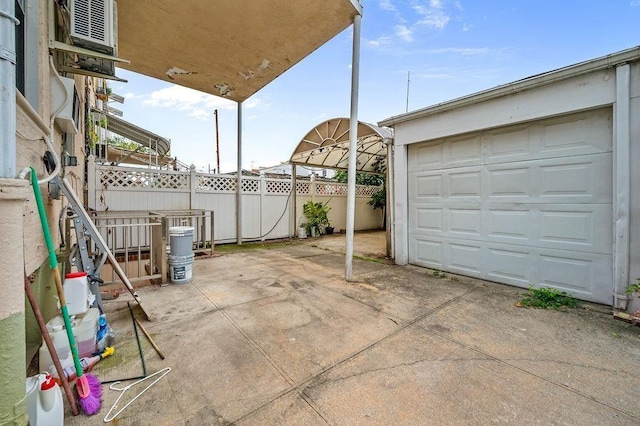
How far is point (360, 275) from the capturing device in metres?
4.21

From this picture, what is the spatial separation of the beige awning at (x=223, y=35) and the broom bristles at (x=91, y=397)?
431 centimetres

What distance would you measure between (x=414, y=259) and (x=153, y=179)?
5795 mm

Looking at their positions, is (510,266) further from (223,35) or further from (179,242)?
(223,35)

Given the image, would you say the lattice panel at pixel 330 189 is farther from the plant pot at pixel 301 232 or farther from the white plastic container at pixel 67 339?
the white plastic container at pixel 67 339

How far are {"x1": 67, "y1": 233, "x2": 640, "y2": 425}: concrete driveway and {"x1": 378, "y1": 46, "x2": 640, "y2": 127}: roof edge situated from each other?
2.70 meters

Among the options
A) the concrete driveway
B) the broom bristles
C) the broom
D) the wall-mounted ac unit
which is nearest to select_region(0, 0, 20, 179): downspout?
the broom

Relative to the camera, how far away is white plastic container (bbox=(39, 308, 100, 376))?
1.65 metres

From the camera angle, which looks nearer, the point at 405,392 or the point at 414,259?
the point at 405,392

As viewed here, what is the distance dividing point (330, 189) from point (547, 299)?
6.84 m

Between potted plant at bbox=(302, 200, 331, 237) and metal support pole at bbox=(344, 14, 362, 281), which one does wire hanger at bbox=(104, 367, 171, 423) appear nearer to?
metal support pole at bbox=(344, 14, 362, 281)

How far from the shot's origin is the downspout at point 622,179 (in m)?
2.72

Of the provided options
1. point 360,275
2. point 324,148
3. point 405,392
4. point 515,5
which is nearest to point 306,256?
point 360,275

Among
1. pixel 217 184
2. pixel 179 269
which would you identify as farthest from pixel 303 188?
pixel 179 269

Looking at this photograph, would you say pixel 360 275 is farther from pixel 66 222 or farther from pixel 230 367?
pixel 66 222
